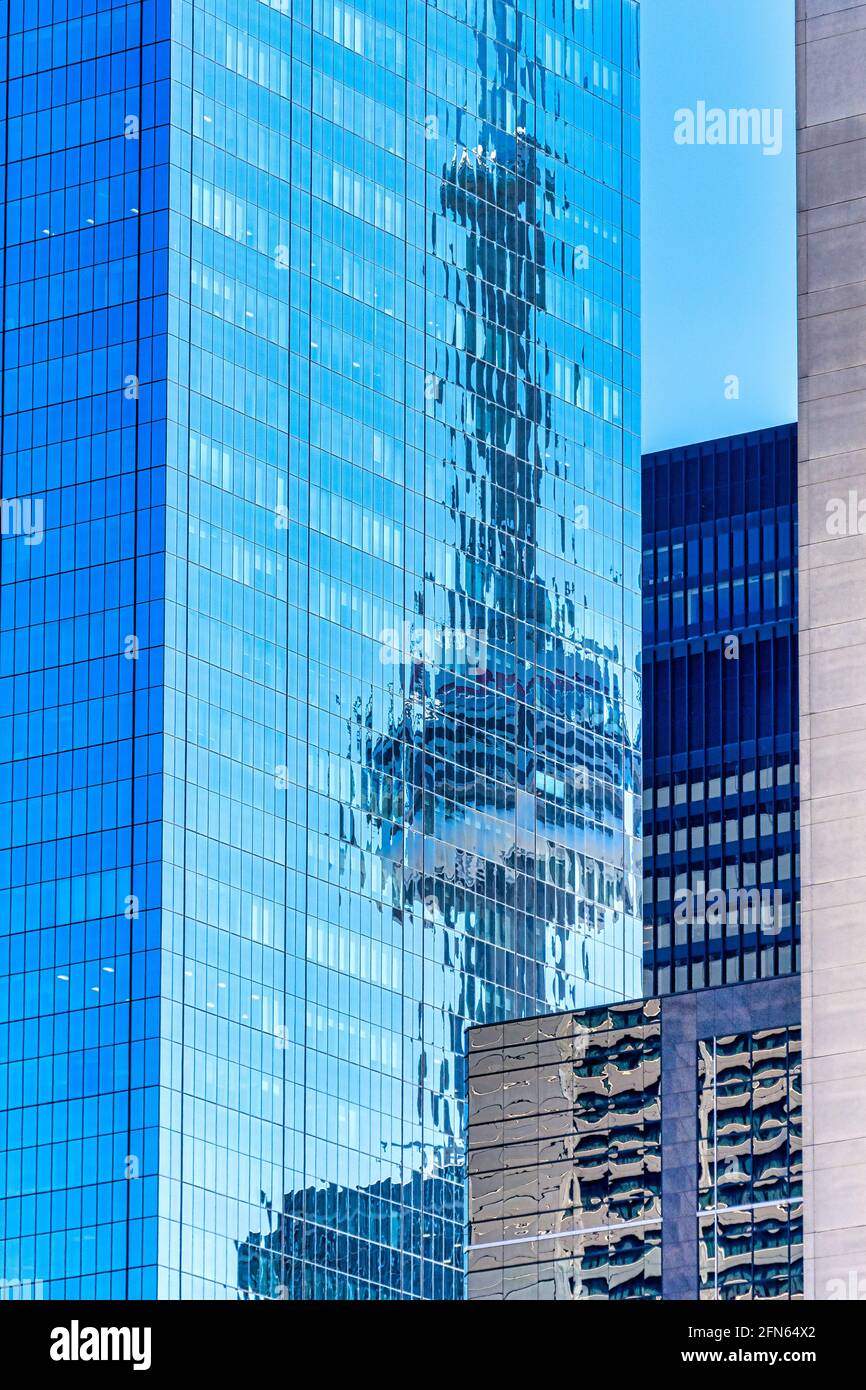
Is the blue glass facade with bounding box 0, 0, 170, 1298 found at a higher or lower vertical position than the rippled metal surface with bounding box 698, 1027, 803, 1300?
higher

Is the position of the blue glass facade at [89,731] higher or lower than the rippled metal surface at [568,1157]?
higher

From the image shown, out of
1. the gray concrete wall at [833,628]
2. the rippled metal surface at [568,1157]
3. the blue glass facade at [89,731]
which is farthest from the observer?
the blue glass facade at [89,731]

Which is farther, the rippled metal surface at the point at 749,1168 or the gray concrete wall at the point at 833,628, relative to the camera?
the rippled metal surface at the point at 749,1168

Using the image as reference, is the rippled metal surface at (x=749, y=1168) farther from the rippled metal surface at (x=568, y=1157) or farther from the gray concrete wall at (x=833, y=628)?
the gray concrete wall at (x=833, y=628)

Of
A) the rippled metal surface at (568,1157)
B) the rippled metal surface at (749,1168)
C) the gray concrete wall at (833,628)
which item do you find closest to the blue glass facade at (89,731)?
the rippled metal surface at (568,1157)

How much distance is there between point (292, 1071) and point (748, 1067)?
57.2 meters

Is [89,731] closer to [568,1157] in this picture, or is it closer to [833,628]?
[568,1157]

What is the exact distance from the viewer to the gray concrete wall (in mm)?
82938

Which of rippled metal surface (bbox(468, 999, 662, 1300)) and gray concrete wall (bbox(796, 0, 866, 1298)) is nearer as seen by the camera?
gray concrete wall (bbox(796, 0, 866, 1298))

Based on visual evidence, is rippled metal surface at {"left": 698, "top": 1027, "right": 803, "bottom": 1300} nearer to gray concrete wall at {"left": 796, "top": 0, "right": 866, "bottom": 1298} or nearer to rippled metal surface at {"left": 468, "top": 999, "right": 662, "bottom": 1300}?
rippled metal surface at {"left": 468, "top": 999, "right": 662, "bottom": 1300}

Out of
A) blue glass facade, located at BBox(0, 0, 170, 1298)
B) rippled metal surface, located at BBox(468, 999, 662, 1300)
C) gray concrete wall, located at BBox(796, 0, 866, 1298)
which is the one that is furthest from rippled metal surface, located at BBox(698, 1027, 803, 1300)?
gray concrete wall, located at BBox(796, 0, 866, 1298)

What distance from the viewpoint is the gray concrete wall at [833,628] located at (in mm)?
82938

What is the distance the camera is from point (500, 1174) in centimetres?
16962

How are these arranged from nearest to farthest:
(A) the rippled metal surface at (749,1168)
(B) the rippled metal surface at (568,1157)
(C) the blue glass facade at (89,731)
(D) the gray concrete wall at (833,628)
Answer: (D) the gray concrete wall at (833,628) < (A) the rippled metal surface at (749,1168) < (B) the rippled metal surface at (568,1157) < (C) the blue glass facade at (89,731)
